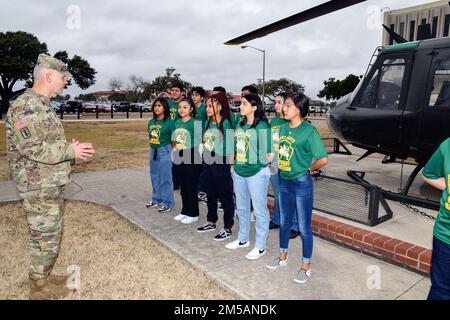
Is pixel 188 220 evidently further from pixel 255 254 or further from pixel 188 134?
pixel 255 254

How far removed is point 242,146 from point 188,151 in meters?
1.19

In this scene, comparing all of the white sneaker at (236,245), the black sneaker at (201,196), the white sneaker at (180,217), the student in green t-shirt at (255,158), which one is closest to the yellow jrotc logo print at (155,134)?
the white sneaker at (180,217)

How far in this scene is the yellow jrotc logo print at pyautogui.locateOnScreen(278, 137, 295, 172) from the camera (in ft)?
10.4

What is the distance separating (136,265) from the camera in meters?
3.49

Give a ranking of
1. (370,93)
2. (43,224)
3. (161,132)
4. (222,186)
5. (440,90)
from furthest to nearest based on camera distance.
Answer: (370,93) < (161,132) < (440,90) < (222,186) < (43,224)

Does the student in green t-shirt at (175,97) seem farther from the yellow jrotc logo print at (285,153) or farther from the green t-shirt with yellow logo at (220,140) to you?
the yellow jrotc logo print at (285,153)

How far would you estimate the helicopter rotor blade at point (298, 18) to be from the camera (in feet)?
12.3

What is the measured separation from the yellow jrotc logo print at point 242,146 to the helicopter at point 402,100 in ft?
5.86

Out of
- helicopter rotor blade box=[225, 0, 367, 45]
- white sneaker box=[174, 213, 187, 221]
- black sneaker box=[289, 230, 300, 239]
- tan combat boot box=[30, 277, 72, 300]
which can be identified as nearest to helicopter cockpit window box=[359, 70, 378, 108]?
helicopter rotor blade box=[225, 0, 367, 45]

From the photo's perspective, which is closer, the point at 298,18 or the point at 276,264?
the point at 276,264

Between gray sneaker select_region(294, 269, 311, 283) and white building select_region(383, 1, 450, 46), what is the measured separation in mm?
54241

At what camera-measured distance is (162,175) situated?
5.04 metres

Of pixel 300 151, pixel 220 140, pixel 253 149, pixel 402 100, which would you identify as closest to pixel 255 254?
pixel 253 149
